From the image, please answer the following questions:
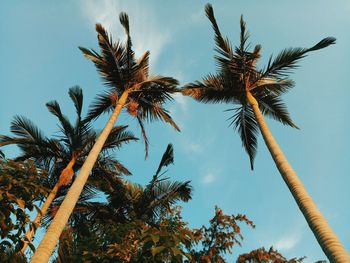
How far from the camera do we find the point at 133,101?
11773 millimetres

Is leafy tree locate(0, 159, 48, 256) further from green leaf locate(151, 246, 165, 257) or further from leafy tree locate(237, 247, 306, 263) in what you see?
leafy tree locate(237, 247, 306, 263)

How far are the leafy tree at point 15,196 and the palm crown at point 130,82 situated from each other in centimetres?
609

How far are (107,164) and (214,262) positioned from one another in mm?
5354

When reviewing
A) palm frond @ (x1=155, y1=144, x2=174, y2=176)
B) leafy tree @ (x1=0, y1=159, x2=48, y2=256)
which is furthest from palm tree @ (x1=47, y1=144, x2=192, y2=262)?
leafy tree @ (x1=0, y1=159, x2=48, y2=256)

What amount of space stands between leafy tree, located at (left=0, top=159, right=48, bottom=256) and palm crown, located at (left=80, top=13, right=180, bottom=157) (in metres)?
6.09

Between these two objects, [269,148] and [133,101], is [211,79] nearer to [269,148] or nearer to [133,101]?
[133,101]

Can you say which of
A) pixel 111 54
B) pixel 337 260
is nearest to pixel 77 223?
pixel 111 54

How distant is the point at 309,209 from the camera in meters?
5.86

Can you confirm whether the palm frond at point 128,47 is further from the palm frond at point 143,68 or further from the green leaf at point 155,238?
the green leaf at point 155,238

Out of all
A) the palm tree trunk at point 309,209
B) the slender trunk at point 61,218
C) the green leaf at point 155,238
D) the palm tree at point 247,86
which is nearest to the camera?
the green leaf at point 155,238

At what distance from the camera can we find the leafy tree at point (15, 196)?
460 centimetres

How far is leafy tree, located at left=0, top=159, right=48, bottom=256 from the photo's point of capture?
460cm

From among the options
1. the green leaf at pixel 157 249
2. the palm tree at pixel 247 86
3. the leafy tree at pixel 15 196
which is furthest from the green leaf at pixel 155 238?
the palm tree at pixel 247 86

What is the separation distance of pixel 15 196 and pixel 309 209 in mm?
4568
